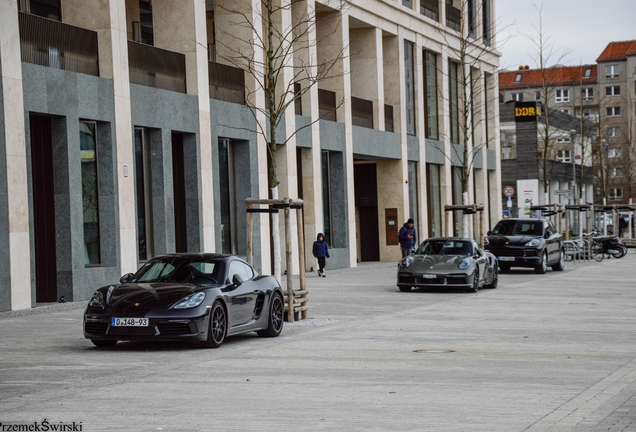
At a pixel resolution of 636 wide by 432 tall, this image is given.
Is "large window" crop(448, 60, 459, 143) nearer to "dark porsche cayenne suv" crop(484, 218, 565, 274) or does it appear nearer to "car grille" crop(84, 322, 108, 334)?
"dark porsche cayenne suv" crop(484, 218, 565, 274)

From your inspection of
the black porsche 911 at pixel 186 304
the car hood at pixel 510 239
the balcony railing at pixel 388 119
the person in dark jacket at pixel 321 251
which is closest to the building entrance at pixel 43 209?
the black porsche 911 at pixel 186 304

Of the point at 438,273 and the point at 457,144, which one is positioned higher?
the point at 457,144

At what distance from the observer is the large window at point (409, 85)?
48.0 meters

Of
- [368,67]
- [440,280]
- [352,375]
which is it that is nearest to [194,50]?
[440,280]

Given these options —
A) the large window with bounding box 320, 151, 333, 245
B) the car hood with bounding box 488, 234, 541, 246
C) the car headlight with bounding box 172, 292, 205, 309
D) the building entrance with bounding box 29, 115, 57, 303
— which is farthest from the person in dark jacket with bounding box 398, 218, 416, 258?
the car headlight with bounding box 172, 292, 205, 309

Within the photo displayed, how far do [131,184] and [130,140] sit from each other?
3.51ft

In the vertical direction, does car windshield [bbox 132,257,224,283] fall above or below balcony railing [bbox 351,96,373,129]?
→ below

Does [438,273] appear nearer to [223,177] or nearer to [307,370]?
[223,177]

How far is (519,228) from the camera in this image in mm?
37531

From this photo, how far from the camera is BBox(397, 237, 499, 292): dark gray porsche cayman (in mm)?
27234

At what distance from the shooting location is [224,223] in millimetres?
32812

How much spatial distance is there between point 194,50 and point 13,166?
9.71 meters

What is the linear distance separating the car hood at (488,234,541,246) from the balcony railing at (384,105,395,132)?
10292 mm

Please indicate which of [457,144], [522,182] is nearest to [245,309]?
[457,144]
